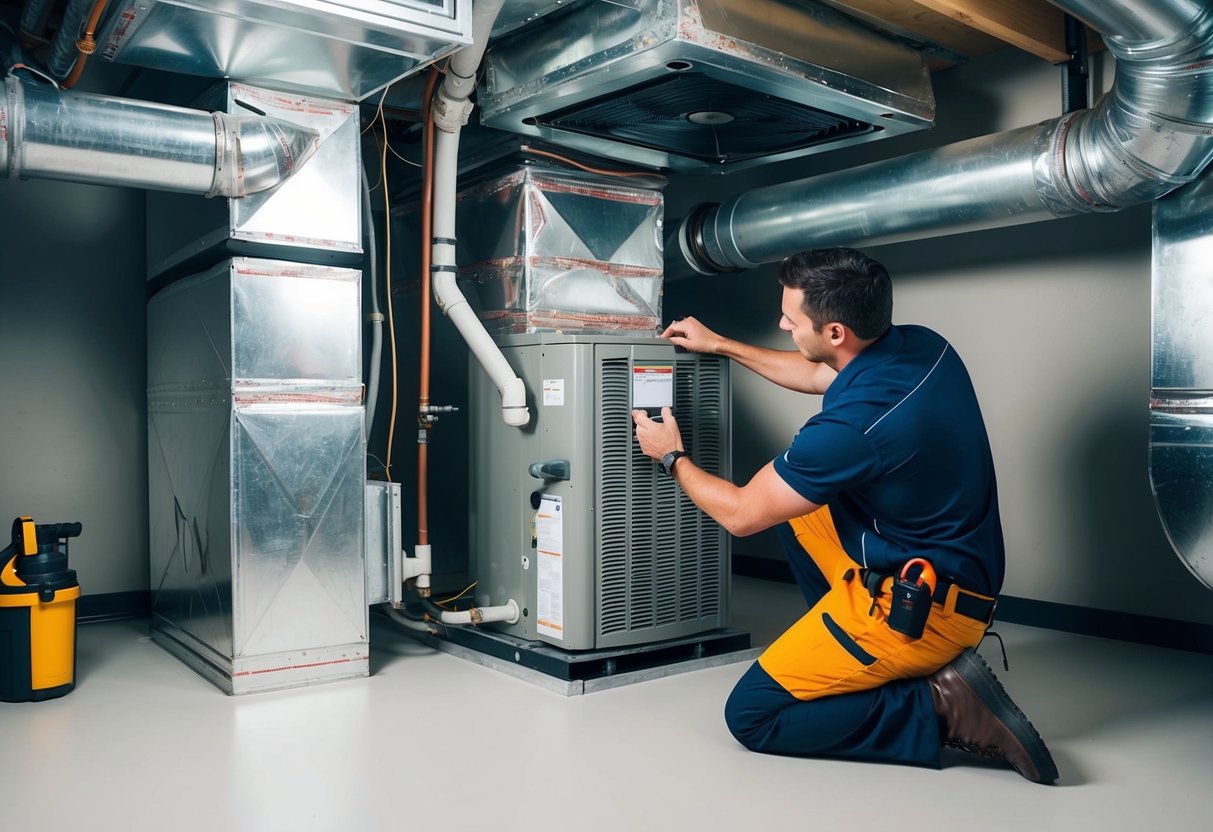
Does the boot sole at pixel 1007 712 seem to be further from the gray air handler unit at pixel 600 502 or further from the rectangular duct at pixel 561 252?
the rectangular duct at pixel 561 252

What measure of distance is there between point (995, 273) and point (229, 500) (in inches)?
114

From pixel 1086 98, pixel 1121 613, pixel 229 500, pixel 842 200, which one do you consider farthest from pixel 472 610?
pixel 1086 98

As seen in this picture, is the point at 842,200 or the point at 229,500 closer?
the point at 229,500

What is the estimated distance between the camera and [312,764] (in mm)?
2297

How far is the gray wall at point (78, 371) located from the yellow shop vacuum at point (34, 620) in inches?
38.3

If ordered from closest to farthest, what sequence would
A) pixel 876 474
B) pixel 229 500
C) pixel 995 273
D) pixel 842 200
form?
pixel 876 474 → pixel 229 500 → pixel 842 200 → pixel 995 273

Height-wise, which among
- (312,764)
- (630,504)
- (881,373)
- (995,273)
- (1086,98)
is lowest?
(312,764)

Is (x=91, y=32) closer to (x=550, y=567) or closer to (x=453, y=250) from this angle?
(x=453, y=250)

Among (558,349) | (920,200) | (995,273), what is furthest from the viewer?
(995,273)

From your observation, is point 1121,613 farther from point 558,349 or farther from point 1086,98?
point 558,349

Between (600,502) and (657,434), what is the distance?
29cm

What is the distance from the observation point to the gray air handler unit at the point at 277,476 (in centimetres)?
284

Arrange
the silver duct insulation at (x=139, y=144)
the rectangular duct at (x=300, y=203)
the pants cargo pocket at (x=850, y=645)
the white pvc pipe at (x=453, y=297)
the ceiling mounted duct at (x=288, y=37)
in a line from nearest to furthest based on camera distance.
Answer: the pants cargo pocket at (x=850, y=645) < the ceiling mounted duct at (x=288, y=37) < the silver duct insulation at (x=139, y=144) < the rectangular duct at (x=300, y=203) < the white pvc pipe at (x=453, y=297)

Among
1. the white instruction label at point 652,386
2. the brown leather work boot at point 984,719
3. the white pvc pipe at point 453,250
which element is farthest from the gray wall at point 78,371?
the brown leather work boot at point 984,719
